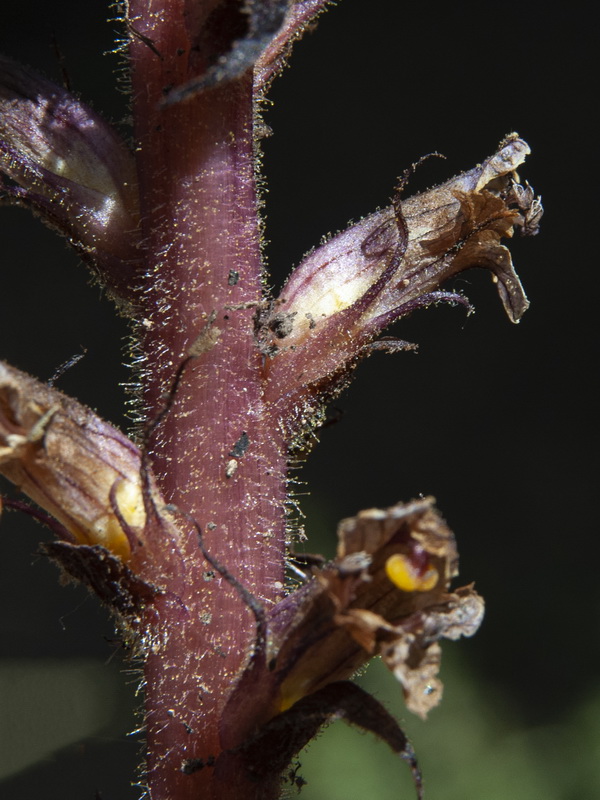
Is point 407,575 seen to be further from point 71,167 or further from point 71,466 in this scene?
point 71,167

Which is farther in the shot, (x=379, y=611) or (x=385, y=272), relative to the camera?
(x=385, y=272)

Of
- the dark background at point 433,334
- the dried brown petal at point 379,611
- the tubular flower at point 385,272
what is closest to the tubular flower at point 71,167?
the tubular flower at point 385,272

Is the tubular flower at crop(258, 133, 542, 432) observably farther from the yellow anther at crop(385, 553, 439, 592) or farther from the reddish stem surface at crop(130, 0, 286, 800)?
the yellow anther at crop(385, 553, 439, 592)

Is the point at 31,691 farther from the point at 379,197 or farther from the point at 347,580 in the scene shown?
the point at 347,580

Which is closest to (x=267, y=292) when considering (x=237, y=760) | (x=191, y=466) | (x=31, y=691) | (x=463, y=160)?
(x=191, y=466)

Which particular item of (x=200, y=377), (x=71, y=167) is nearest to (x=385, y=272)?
(x=200, y=377)
